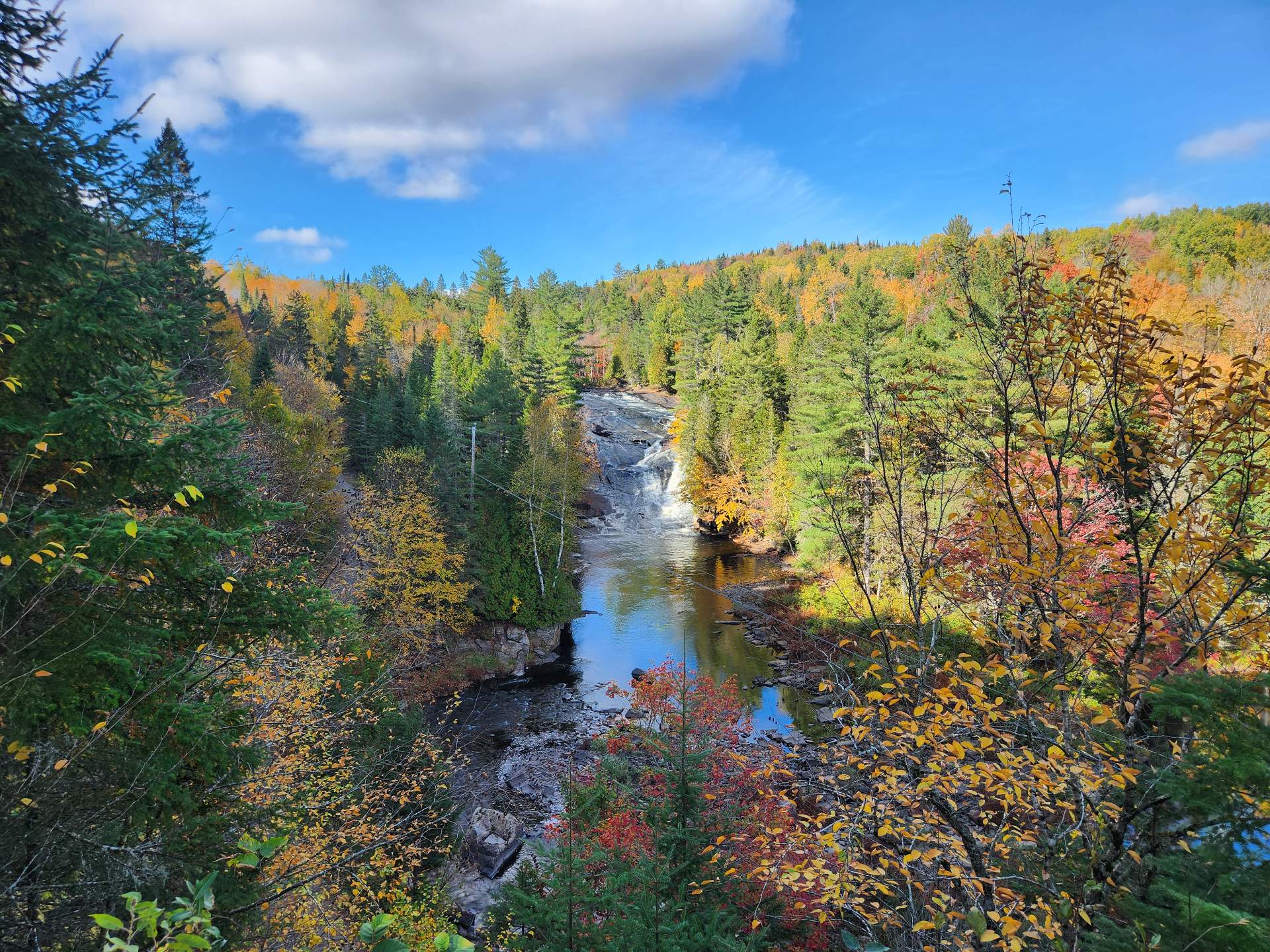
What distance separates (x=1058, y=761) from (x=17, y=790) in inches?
263

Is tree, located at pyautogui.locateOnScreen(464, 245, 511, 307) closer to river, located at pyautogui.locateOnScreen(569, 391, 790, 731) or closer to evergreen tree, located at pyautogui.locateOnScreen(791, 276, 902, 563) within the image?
river, located at pyautogui.locateOnScreen(569, 391, 790, 731)

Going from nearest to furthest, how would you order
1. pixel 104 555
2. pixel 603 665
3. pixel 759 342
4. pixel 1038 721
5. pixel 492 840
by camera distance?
pixel 104 555
pixel 1038 721
pixel 492 840
pixel 603 665
pixel 759 342

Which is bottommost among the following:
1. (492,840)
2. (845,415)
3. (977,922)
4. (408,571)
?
(492,840)

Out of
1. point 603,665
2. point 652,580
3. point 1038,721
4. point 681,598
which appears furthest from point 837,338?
point 1038,721

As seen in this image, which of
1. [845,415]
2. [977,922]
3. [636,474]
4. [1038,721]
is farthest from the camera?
[636,474]

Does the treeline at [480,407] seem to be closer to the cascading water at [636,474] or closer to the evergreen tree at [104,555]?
the cascading water at [636,474]

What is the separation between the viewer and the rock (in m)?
12.8

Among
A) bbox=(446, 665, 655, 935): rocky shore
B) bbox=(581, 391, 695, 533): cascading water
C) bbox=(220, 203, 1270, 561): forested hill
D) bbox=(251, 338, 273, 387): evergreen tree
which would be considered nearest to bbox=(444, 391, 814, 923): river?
bbox=(446, 665, 655, 935): rocky shore

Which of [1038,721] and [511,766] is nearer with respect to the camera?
[1038,721]

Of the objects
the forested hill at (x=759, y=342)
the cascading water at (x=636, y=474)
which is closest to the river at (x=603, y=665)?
the cascading water at (x=636, y=474)

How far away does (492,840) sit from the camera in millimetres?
13336

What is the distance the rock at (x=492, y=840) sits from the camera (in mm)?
12750

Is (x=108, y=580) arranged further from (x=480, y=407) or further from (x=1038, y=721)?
(x=480, y=407)

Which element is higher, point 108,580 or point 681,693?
point 108,580
